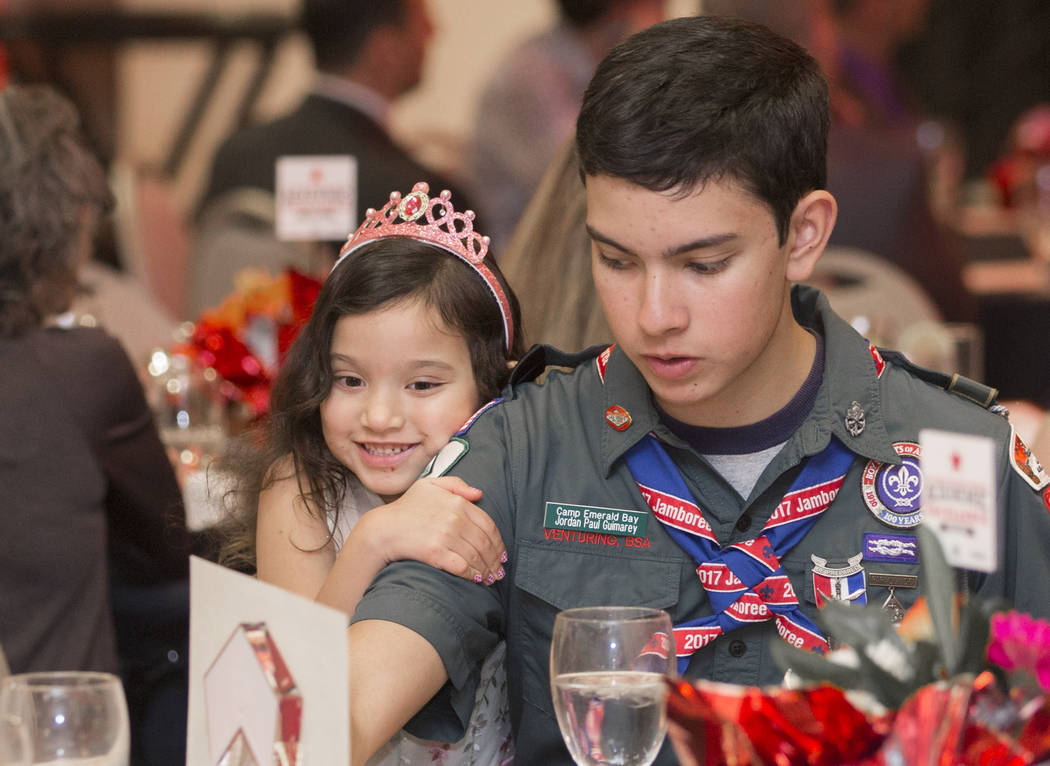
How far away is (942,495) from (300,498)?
107 centimetres

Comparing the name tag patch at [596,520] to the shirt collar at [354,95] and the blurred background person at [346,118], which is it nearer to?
the blurred background person at [346,118]

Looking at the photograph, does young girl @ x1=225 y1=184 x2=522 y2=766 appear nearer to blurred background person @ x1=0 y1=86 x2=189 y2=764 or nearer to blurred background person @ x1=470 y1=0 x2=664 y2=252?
blurred background person @ x1=0 y1=86 x2=189 y2=764

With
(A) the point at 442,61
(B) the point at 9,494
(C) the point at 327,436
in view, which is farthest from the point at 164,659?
(A) the point at 442,61

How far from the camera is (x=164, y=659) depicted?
9.62 feet

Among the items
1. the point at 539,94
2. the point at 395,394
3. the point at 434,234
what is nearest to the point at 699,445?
the point at 395,394

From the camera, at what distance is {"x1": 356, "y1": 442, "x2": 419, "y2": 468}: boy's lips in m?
1.90

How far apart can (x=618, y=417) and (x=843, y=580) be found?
1.06 ft

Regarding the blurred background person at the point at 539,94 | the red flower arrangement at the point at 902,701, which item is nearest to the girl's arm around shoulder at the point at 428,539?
the red flower arrangement at the point at 902,701

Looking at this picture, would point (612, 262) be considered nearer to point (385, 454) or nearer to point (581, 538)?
point (581, 538)

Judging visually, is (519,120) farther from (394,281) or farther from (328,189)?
(394,281)

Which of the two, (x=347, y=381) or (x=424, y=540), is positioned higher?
(x=347, y=381)

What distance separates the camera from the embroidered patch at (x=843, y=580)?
156 cm

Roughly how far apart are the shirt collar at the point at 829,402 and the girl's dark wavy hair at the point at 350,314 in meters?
0.28

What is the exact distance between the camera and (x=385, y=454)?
190 centimetres
